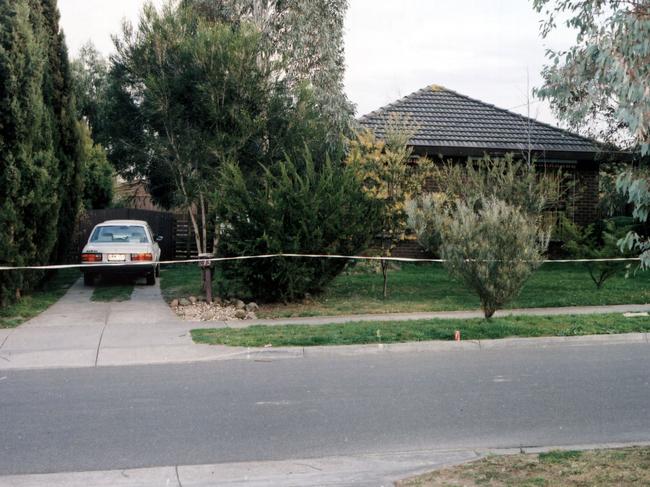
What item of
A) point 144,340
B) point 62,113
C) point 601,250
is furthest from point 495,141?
point 144,340

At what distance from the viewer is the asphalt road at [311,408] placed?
21.3 feet

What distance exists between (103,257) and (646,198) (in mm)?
15317

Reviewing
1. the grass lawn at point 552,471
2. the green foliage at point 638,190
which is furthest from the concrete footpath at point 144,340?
→ the green foliage at point 638,190

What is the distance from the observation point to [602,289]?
17.0 meters

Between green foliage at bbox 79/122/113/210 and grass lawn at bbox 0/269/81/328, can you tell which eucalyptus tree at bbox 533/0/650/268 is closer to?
grass lawn at bbox 0/269/81/328

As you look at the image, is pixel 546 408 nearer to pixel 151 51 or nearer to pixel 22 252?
pixel 22 252

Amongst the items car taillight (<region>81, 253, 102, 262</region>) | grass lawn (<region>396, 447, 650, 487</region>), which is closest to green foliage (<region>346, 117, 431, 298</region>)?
car taillight (<region>81, 253, 102, 262</region>)

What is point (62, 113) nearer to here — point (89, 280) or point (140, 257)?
point (140, 257)

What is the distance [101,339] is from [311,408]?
5215mm

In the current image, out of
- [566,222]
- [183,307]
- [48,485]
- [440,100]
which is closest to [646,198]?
[48,485]

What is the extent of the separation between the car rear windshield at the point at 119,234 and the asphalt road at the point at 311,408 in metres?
9.67

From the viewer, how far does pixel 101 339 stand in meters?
11.8

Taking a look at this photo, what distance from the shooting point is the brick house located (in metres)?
22.7

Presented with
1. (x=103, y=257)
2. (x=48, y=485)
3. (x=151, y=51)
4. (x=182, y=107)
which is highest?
(x=151, y=51)
